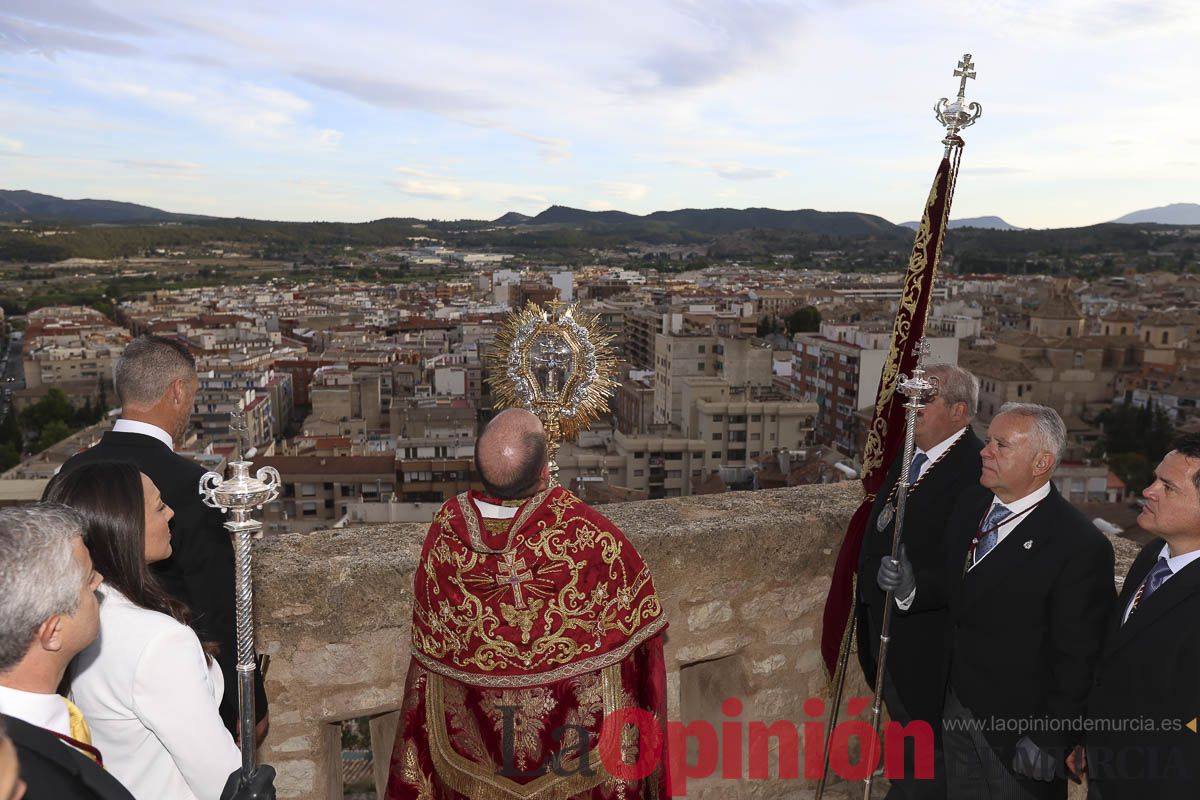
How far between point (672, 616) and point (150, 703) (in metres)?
1.82

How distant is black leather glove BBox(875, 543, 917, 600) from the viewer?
2387 millimetres

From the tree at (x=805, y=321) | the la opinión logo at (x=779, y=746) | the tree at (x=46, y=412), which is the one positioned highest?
the la opinión logo at (x=779, y=746)

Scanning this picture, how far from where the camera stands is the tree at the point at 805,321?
240 feet

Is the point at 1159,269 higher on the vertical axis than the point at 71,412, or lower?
higher

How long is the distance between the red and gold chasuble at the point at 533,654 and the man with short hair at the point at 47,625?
2.85ft

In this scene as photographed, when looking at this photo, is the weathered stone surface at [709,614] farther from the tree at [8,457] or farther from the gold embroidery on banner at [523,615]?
the tree at [8,457]

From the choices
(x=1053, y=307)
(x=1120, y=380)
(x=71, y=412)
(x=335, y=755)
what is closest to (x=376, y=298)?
(x=71, y=412)

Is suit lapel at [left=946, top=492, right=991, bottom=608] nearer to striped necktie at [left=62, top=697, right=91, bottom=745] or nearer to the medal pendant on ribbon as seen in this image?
the medal pendant on ribbon

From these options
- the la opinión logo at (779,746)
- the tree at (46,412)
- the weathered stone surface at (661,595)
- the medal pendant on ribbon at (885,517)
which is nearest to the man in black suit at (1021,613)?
the medal pendant on ribbon at (885,517)

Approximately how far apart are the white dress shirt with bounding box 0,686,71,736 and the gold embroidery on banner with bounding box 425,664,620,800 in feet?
3.24

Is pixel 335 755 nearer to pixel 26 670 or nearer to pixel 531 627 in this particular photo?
pixel 531 627

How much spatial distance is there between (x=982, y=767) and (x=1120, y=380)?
57064 mm

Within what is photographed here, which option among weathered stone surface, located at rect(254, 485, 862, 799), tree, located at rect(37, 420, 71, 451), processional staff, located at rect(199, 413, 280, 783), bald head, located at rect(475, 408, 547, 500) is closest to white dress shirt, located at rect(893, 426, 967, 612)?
weathered stone surface, located at rect(254, 485, 862, 799)

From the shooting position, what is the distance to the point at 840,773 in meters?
3.30
